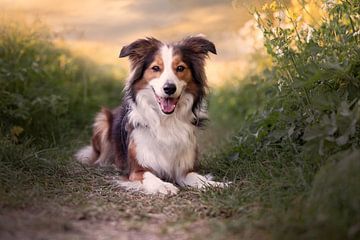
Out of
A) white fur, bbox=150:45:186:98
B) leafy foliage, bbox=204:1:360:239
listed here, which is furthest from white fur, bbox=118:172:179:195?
white fur, bbox=150:45:186:98

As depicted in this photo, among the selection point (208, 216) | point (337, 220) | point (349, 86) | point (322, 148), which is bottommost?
point (208, 216)

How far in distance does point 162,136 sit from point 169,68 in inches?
26.1

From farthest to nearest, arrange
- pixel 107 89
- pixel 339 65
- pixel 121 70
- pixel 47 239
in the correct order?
pixel 121 70 → pixel 107 89 → pixel 339 65 → pixel 47 239

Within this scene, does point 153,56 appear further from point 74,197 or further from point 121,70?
point 121,70

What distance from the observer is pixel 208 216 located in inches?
148

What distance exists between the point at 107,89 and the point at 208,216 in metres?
8.04

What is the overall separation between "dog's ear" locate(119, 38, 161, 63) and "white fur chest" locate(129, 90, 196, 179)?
15.3 inches

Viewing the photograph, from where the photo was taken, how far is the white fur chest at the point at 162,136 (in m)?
5.02

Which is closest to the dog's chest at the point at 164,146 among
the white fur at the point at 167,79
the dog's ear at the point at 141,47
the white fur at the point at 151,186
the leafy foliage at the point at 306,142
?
the white fur at the point at 151,186

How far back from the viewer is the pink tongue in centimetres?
488

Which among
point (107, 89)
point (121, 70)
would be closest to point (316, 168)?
point (107, 89)

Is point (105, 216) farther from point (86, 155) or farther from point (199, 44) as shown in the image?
point (86, 155)

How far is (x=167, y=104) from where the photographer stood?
16.0 feet

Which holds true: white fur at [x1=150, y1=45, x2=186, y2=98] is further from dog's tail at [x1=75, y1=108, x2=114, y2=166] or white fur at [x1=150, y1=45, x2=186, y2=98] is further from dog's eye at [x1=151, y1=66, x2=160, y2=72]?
dog's tail at [x1=75, y1=108, x2=114, y2=166]
